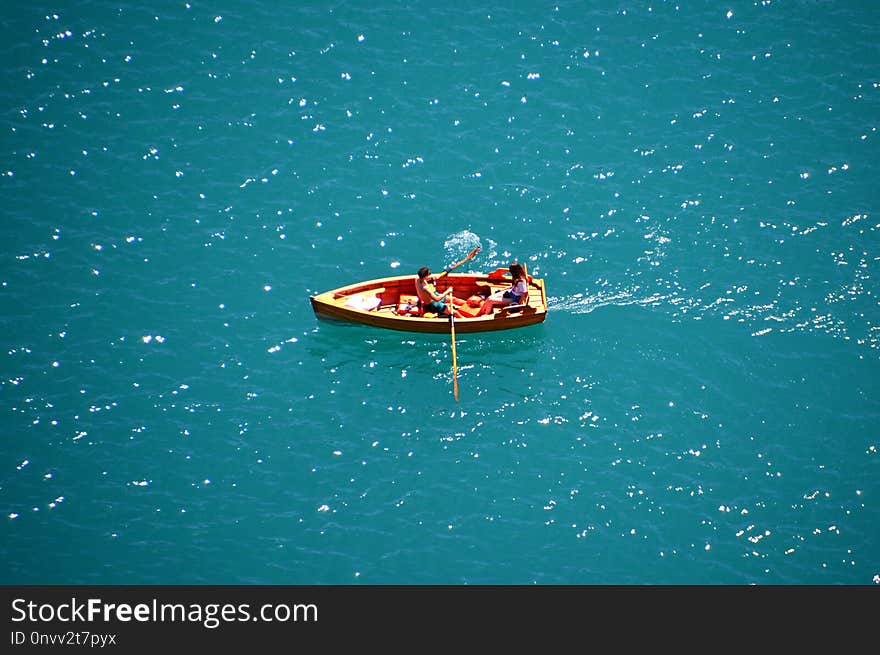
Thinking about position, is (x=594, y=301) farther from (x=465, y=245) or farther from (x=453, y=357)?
(x=453, y=357)

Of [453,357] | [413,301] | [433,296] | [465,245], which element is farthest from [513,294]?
[465,245]

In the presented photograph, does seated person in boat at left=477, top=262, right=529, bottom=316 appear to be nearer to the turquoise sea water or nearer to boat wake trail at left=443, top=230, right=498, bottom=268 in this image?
the turquoise sea water

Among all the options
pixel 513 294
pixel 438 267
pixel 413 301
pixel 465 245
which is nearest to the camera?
pixel 513 294

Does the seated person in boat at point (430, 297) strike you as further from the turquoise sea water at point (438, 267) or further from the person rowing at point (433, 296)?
the turquoise sea water at point (438, 267)

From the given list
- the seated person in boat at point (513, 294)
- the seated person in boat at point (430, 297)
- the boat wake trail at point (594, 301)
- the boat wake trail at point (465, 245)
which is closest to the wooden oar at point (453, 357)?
the seated person in boat at point (430, 297)

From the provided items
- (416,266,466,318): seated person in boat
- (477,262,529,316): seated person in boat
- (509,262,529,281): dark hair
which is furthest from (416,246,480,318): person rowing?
(509,262,529,281): dark hair

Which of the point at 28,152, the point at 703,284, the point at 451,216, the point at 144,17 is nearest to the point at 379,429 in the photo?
the point at 451,216
